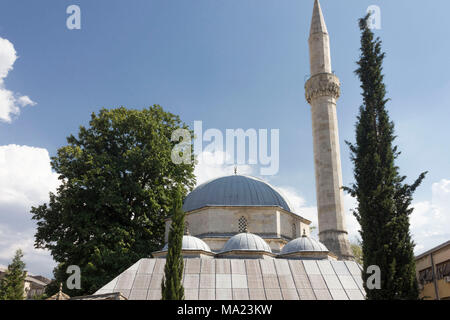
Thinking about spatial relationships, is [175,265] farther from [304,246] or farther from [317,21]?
[317,21]

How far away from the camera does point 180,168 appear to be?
25.8 metres

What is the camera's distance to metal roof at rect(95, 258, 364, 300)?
49.1 ft

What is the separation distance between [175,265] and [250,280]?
21.9 ft

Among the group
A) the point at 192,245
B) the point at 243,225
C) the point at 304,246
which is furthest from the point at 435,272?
the point at 192,245

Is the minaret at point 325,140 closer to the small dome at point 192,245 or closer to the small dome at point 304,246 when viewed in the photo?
the small dome at point 304,246

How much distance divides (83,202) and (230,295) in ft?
37.4

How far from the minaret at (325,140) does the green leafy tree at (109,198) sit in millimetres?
9141

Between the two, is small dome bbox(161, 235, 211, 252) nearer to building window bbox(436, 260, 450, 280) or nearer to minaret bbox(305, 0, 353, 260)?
minaret bbox(305, 0, 353, 260)

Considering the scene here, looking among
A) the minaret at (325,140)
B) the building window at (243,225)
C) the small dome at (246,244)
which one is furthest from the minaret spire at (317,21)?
the small dome at (246,244)

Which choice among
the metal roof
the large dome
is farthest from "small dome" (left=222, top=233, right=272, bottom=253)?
the large dome

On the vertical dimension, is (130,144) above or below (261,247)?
above

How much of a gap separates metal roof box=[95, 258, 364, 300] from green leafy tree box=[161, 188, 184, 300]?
534 centimetres
